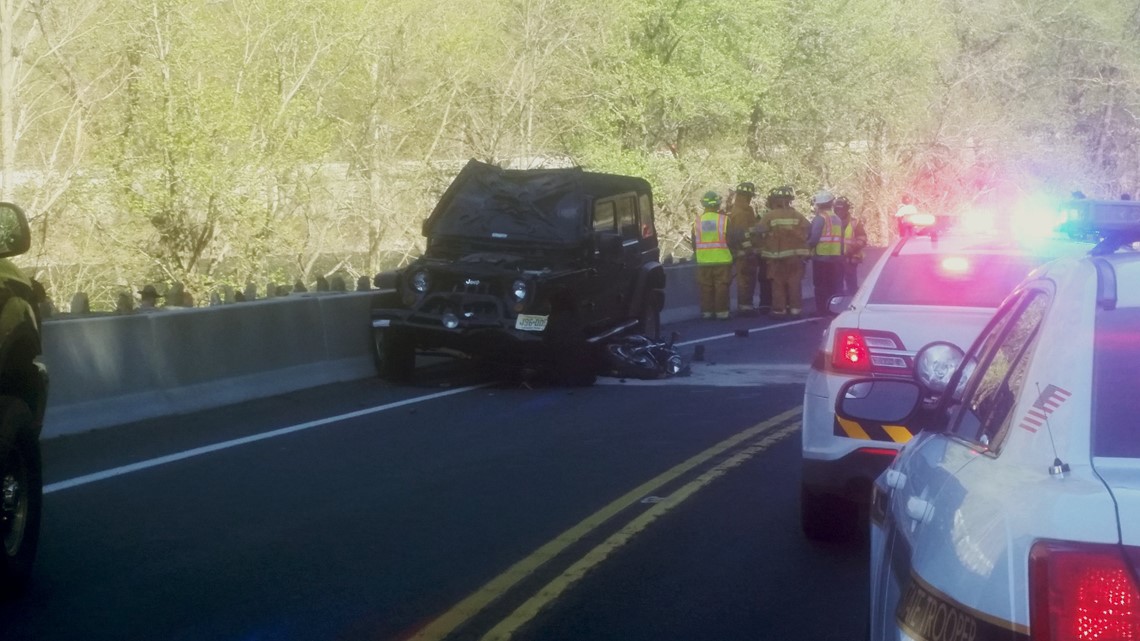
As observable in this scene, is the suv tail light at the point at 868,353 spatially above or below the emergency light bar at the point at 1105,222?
Answer: below

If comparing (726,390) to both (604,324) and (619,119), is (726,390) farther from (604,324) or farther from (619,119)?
(619,119)

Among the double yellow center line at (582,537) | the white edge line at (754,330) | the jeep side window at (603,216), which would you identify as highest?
the jeep side window at (603,216)

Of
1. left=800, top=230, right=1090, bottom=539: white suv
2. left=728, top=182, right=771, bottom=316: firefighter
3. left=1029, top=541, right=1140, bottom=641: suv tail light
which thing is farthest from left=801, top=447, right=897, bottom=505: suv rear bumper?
left=728, top=182, right=771, bottom=316: firefighter

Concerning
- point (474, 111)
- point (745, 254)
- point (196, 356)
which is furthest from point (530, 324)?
point (474, 111)

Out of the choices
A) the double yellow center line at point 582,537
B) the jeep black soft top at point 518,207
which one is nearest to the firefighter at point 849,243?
the jeep black soft top at point 518,207

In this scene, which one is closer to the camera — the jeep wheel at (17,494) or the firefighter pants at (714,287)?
the jeep wheel at (17,494)

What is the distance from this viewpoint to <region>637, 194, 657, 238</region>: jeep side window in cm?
1789

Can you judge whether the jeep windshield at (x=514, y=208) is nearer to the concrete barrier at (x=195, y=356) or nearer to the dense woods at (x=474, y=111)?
the concrete barrier at (x=195, y=356)

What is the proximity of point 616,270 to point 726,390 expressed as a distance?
7.92ft

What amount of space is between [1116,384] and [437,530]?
5.58m

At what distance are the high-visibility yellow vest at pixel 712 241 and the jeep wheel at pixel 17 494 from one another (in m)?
17.4

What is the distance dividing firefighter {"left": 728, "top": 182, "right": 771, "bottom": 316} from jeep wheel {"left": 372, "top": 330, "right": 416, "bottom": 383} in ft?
34.6

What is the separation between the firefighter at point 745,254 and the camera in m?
24.6

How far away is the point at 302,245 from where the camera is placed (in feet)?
87.0
